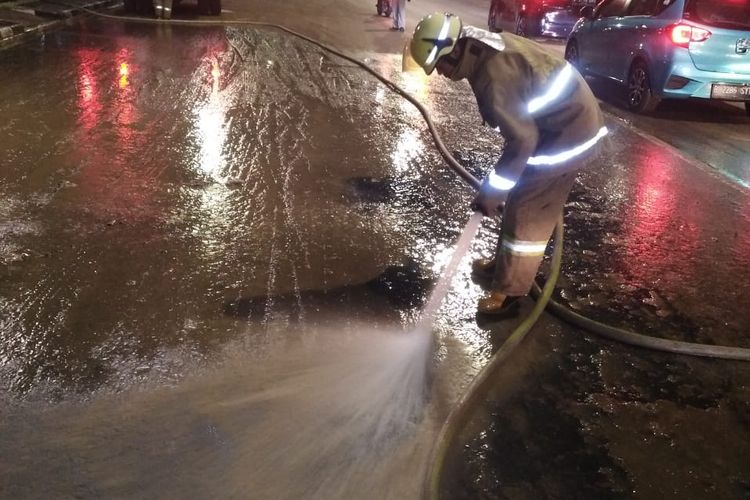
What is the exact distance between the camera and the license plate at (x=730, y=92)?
7.34 meters

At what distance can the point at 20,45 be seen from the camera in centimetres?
920

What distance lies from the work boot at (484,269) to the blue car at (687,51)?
499 centimetres

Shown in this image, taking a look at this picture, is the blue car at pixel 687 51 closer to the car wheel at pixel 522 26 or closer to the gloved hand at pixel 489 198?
the gloved hand at pixel 489 198

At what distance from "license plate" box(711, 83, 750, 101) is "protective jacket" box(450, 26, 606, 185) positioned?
5272 mm

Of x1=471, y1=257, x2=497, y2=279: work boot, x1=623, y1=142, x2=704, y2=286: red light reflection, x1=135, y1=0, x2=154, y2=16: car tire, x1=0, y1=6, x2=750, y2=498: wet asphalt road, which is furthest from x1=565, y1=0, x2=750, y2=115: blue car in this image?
x1=135, y1=0, x2=154, y2=16: car tire

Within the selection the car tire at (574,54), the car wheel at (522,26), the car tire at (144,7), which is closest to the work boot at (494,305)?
the car tire at (574,54)

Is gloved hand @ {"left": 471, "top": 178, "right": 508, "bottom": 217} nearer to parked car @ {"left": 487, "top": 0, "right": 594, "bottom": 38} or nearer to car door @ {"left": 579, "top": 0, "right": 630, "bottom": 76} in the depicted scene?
car door @ {"left": 579, "top": 0, "right": 630, "bottom": 76}

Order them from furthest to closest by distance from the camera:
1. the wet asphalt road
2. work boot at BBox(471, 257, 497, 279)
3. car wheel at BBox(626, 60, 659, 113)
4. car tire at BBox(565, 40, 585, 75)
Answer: car tire at BBox(565, 40, 585, 75) → car wheel at BBox(626, 60, 659, 113) → work boot at BBox(471, 257, 497, 279) → the wet asphalt road

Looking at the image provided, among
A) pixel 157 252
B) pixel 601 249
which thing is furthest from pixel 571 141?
pixel 157 252

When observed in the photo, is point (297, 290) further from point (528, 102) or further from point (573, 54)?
A: point (573, 54)

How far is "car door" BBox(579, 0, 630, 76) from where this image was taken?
8703 millimetres

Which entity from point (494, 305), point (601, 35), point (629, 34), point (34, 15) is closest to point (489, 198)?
point (494, 305)

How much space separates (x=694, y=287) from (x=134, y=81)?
657cm

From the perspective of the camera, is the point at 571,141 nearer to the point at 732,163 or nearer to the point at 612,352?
the point at 612,352
